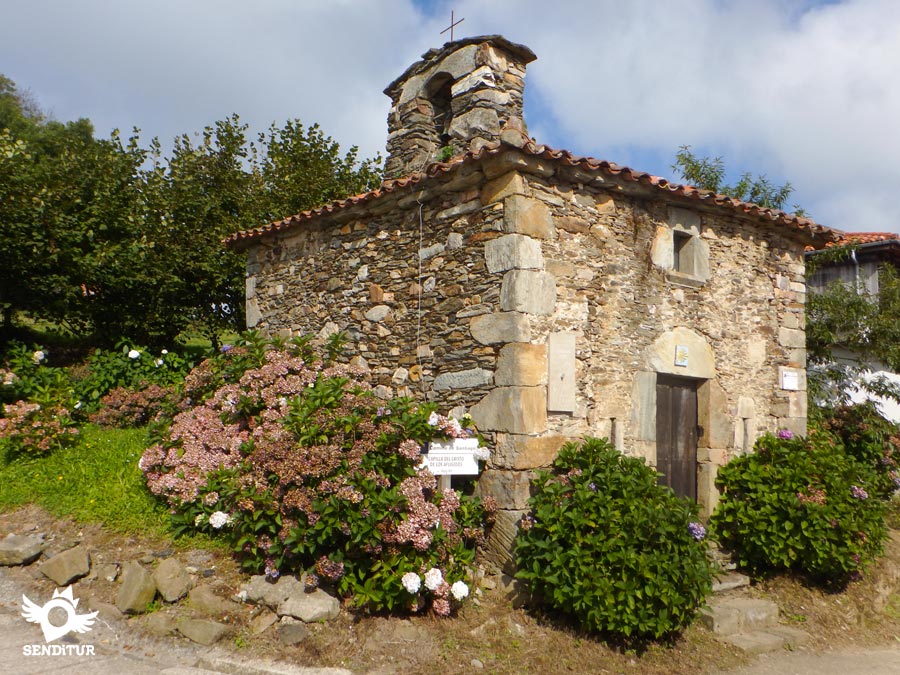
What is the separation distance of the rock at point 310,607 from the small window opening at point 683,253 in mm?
4298

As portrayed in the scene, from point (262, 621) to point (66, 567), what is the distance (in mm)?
1583

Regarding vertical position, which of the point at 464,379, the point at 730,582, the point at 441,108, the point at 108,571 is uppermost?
the point at 441,108

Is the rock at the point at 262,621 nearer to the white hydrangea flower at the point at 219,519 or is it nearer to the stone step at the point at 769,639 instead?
the white hydrangea flower at the point at 219,519

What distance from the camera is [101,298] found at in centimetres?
1041

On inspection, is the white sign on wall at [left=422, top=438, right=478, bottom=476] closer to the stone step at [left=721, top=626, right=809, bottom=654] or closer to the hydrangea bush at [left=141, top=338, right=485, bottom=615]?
the hydrangea bush at [left=141, top=338, right=485, bottom=615]

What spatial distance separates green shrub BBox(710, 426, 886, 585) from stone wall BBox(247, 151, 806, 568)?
0.31m

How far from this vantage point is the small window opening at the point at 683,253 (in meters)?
6.57

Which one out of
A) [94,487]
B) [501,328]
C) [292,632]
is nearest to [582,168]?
[501,328]

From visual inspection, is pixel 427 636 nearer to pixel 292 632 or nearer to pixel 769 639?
pixel 292 632

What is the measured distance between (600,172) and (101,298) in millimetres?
8087

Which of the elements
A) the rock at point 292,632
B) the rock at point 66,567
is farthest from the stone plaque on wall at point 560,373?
the rock at point 66,567

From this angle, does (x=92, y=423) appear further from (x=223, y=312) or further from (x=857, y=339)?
(x=857, y=339)

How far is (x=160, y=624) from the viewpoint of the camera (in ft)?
14.2

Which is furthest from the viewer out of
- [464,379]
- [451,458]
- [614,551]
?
[464,379]
